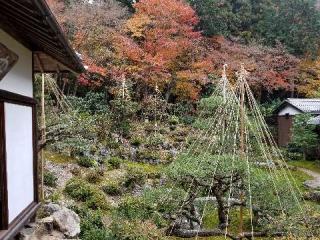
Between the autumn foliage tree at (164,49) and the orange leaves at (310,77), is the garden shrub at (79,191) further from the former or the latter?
the orange leaves at (310,77)

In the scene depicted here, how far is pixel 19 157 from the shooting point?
4754 mm

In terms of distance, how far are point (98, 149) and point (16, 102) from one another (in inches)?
463

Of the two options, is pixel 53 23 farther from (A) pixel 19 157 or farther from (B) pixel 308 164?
(B) pixel 308 164

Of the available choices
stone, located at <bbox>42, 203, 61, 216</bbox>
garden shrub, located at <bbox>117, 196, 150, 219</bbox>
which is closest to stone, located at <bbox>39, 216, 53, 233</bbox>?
stone, located at <bbox>42, 203, 61, 216</bbox>

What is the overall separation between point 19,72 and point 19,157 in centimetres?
106

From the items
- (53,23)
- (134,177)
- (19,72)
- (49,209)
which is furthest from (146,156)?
(53,23)

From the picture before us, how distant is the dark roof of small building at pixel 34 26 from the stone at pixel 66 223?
2405 millimetres

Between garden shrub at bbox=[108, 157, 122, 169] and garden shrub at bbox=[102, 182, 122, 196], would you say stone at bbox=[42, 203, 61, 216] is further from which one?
garden shrub at bbox=[108, 157, 122, 169]

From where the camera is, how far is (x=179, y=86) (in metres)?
22.0

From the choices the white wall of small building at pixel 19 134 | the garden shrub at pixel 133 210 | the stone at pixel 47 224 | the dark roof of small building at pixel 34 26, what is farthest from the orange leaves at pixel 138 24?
the stone at pixel 47 224

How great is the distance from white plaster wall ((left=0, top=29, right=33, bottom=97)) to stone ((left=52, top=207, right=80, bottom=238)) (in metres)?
2.02

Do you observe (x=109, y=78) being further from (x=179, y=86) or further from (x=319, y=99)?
(x=319, y=99)

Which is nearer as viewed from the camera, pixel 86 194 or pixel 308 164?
pixel 86 194

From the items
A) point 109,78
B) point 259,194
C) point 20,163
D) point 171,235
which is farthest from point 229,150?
point 109,78
